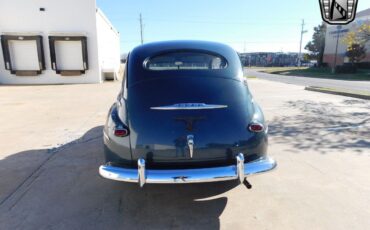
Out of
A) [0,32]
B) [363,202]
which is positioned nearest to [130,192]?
[363,202]

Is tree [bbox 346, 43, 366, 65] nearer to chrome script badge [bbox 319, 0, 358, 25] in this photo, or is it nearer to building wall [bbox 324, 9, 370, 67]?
building wall [bbox 324, 9, 370, 67]

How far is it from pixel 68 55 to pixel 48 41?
60.2 inches

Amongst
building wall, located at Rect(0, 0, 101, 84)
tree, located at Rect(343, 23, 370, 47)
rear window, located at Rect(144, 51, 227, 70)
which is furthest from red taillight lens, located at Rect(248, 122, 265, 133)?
building wall, located at Rect(0, 0, 101, 84)

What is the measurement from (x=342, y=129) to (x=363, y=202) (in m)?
3.49

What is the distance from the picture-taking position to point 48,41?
58.0ft

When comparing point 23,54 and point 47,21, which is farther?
point 23,54

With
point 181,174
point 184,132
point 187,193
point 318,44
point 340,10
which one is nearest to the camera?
point 181,174

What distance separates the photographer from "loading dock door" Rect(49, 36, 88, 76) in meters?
17.8

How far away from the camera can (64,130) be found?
20.0ft

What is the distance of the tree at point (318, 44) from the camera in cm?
4731

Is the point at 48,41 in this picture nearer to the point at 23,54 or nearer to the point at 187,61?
the point at 23,54

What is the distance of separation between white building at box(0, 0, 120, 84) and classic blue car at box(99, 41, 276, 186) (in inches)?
672

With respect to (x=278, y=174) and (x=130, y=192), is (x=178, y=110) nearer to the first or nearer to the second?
(x=130, y=192)

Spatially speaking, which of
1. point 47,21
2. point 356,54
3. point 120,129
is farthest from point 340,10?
point 356,54
